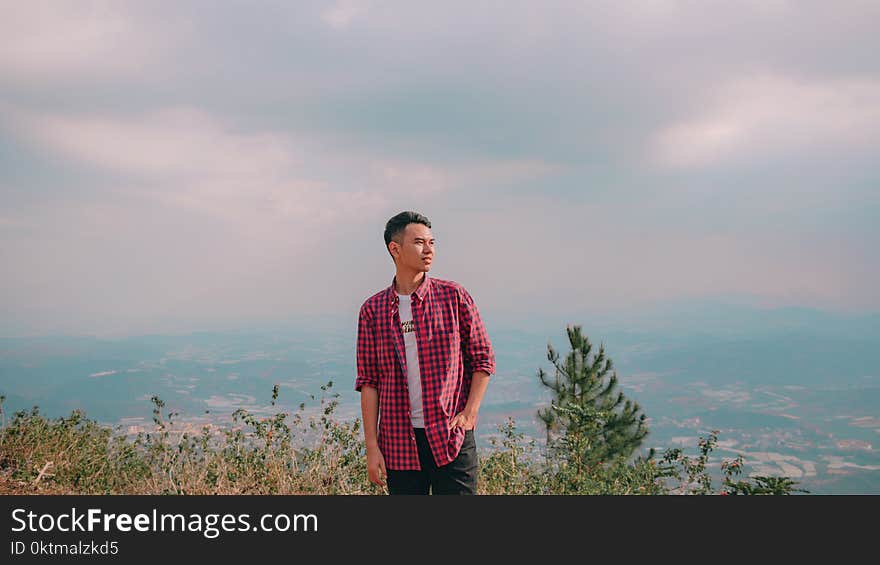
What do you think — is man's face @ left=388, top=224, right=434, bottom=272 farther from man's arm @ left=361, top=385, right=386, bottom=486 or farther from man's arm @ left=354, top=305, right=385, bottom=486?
man's arm @ left=361, top=385, right=386, bottom=486

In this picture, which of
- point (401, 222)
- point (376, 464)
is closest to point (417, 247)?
point (401, 222)

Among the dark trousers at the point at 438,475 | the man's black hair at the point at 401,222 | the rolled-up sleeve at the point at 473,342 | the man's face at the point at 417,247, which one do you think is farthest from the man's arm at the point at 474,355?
the man's black hair at the point at 401,222

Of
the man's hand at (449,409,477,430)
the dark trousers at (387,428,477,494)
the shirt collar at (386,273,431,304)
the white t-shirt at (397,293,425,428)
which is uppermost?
the shirt collar at (386,273,431,304)

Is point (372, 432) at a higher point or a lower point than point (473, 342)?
lower

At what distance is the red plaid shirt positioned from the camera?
3.29 meters

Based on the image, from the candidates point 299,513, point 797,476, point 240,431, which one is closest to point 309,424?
point 240,431

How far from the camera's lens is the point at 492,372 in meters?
3.39

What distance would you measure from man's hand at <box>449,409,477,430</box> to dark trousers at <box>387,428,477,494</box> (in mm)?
55

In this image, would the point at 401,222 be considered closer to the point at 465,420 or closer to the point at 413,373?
the point at 413,373

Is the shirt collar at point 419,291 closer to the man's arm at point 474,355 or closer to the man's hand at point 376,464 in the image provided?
the man's arm at point 474,355

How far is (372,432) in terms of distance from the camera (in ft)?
11.3

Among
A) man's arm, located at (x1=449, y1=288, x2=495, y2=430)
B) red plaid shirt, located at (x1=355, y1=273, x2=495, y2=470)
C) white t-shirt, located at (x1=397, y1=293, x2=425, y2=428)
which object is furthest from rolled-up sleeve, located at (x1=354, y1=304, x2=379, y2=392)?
man's arm, located at (x1=449, y1=288, x2=495, y2=430)

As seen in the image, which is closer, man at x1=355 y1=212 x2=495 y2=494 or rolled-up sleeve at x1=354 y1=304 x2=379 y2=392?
man at x1=355 y1=212 x2=495 y2=494

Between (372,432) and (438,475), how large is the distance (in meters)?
0.38
